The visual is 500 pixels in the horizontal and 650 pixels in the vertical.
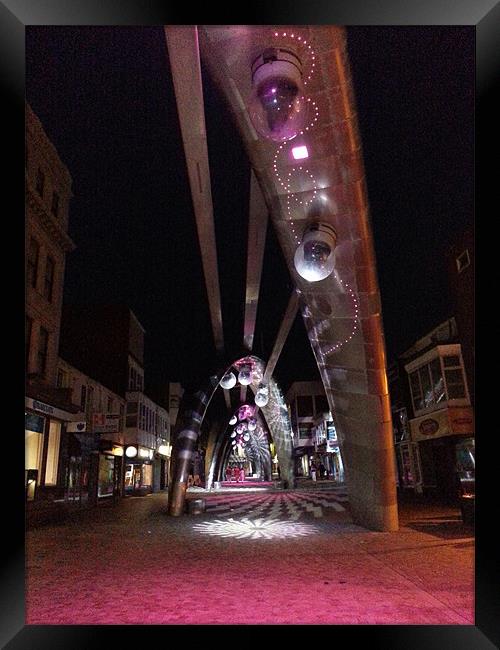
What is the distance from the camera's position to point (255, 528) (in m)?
12.1

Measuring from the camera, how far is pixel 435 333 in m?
21.1

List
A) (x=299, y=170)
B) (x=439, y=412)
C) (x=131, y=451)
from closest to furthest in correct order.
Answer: (x=299, y=170) < (x=439, y=412) < (x=131, y=451)

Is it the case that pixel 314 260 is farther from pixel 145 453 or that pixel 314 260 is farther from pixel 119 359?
pixel 145 453

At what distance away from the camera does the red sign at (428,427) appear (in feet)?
63.5

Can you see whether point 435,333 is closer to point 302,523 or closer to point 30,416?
point 302,523

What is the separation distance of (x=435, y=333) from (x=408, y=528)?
11912mm

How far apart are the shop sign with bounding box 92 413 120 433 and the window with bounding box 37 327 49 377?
14.1ft

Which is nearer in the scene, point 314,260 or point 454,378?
point 314,260

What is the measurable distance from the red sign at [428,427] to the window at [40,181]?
18211 mm

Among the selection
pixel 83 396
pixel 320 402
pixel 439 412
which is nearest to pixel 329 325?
pixel 439 412

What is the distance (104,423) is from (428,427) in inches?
560

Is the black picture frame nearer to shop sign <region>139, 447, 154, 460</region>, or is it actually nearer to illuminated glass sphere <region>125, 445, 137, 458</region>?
illuminated glass sphere <region>125, 445, 137, 458</region>
